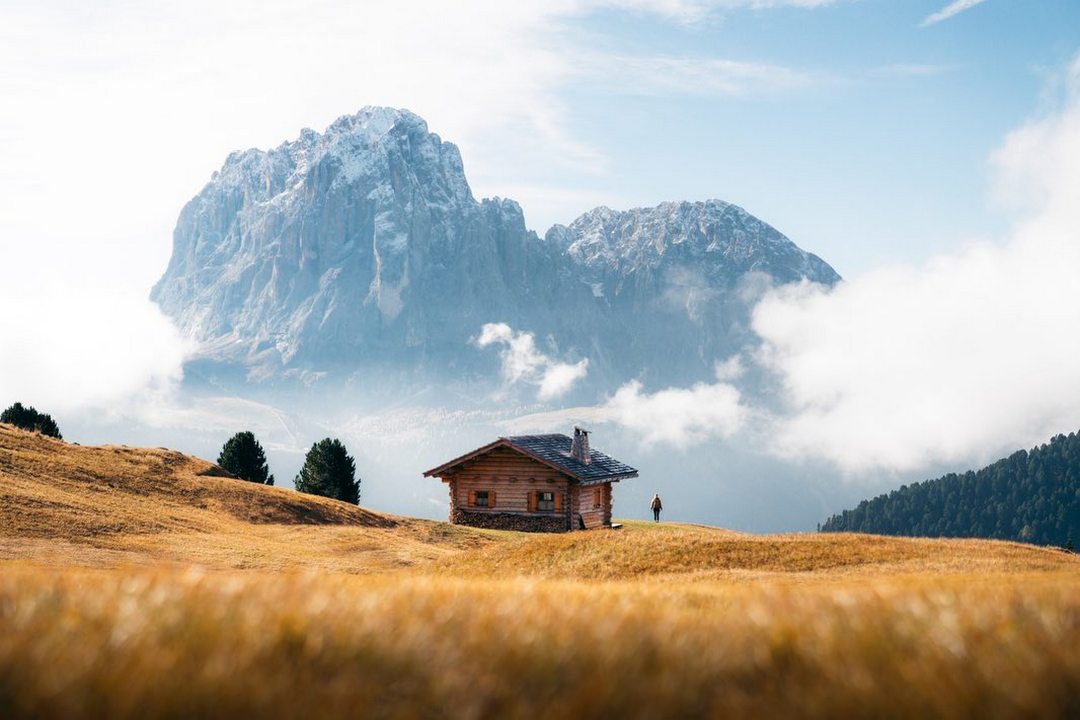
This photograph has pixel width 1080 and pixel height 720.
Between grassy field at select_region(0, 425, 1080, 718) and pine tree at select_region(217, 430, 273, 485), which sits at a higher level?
pine tree at select_region(217, 430, 273, 485)

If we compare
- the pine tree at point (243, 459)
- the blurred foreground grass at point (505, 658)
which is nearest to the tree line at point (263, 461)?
the pine tree at point (243, 459)

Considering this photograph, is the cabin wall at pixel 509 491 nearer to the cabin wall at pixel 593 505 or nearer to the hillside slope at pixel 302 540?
the cabin wall at pixel 593 505

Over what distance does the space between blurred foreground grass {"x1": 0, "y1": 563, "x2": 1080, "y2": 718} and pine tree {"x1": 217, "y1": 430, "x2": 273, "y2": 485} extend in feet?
234

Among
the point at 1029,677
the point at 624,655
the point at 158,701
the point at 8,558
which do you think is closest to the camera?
the point at 158,701

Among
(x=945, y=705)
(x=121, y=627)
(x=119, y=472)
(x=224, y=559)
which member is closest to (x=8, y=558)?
(x=224, y=559)

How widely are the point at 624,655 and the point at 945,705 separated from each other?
1.37 m

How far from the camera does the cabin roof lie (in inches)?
2613

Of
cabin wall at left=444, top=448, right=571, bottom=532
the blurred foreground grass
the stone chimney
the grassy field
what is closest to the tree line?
cabin wall at left=444, top=448, right=571, bottom=532

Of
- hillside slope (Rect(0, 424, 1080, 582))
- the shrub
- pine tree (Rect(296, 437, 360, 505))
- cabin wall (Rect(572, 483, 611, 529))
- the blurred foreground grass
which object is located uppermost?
the shrub

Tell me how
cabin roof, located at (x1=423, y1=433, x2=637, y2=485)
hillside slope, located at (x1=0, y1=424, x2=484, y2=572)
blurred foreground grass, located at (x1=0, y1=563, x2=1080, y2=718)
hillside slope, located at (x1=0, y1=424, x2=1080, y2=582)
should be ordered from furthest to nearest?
1. cabin roof, located at (x1=423, y1=433, x2=637, y2=485)
2. hillside slope, located at (x1=0, y1=424, x2=484, y2=572)
3. hillside slope, located at (x1=0, y1=424, x2=1080, y2=582)
4. blurred foreground grass, located at (x1=0, y1=563, x2=1080, y2=718)

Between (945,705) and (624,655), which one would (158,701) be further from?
(945,705)

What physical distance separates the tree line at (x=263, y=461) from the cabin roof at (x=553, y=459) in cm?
1049

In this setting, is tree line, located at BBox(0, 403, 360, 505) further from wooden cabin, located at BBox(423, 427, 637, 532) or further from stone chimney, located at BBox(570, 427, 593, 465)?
stone chimney, located at BBox(570, 427, 593, 465)

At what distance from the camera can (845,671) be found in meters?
4.27
